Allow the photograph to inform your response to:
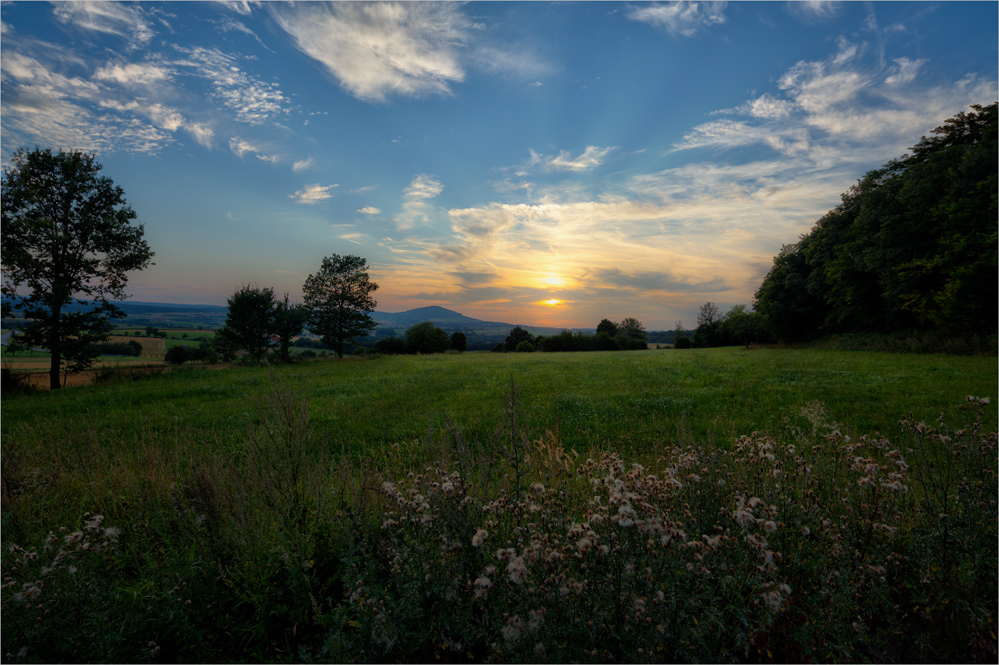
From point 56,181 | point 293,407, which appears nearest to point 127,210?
point 56,181

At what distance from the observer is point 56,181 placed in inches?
777

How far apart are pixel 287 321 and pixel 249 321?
11.4 feet

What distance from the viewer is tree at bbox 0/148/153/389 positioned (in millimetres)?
18406

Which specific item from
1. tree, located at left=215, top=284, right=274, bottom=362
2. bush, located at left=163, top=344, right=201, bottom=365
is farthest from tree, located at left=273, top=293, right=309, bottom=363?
bush, located at left=163, top=344, right=201, bottom=365

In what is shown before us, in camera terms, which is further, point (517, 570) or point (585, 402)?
point (585, 402)

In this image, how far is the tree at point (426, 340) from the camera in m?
63.8

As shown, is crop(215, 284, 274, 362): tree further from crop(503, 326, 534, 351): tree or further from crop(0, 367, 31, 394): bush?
crop(503, 326, 534, 351): tree

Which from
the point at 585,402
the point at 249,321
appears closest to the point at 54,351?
the point at 249,321

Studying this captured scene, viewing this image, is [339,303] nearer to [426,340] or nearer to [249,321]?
[249,321]

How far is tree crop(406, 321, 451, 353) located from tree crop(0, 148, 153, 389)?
42785 millimetres

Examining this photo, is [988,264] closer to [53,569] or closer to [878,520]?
[878,520]

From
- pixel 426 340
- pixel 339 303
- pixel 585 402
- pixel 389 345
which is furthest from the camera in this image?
pixel 426 340

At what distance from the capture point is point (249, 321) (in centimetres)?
3866

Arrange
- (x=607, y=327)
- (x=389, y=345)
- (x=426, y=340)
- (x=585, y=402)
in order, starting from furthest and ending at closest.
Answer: (x=607, y=327), (x=426, y=340), (x=389, y=345), (x=585, y=402)
